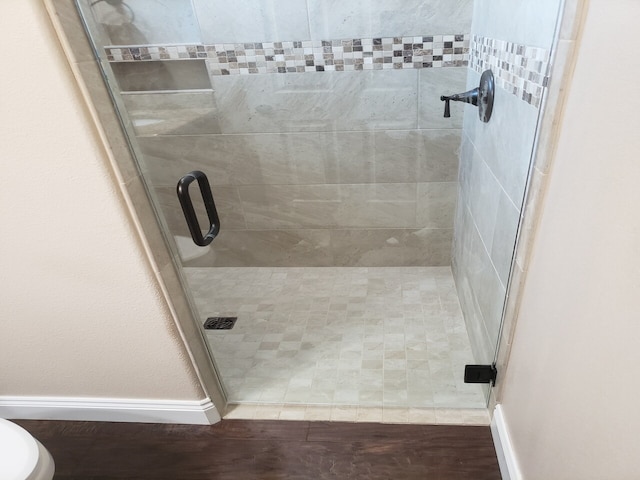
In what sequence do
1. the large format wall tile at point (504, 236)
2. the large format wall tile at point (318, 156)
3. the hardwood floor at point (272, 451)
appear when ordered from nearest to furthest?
the large format wall tile at point (504, 236) < the hardwood floor at point (272, 451) < the large format wall tile at point (318, 156)

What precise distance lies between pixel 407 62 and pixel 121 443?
1.95 m

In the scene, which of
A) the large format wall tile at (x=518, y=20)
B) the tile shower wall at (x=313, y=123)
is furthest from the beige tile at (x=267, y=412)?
the large format wall tile at (x=518, y=20)

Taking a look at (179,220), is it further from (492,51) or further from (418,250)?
(418,250)

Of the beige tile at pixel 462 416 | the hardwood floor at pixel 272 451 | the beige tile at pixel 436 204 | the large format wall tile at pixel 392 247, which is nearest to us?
the hardwood floor at pixel 272 451

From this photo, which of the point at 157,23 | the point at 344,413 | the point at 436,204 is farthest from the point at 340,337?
the point at 157,23

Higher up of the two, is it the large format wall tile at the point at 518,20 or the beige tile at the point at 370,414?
the large format wall tile at the point at 518,20

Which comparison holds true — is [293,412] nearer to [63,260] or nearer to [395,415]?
[395,415]

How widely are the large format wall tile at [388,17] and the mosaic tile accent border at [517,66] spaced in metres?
0.18

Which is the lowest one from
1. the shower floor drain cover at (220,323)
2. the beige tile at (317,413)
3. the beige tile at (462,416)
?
the beige tile at (462,416)

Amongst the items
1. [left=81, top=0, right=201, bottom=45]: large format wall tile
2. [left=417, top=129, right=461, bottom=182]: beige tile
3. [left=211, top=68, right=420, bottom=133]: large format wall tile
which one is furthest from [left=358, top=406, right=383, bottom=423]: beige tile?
[left=81, top=0, right=201, bottom=45]: large format wall tile

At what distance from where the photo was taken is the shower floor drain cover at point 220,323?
191 centimetres

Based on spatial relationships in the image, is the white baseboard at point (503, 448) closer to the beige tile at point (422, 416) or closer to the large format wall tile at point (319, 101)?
the beige tile at point (422, 416)

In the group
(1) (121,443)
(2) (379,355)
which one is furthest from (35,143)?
(2) (379,355)

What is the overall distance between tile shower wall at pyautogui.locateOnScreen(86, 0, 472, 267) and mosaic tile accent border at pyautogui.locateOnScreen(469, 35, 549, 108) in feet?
1.09
